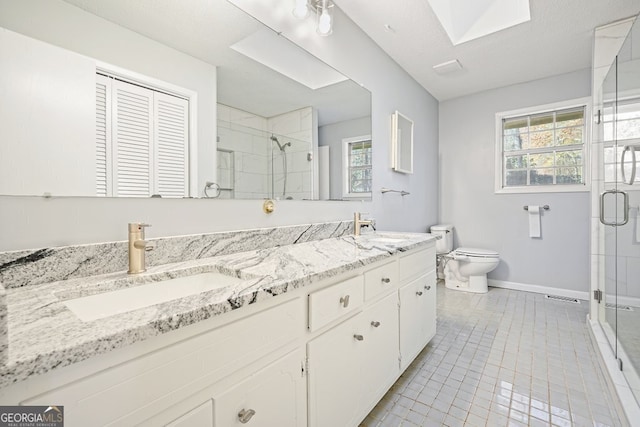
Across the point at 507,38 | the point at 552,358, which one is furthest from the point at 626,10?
the point at 552,358

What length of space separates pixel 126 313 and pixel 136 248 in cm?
41

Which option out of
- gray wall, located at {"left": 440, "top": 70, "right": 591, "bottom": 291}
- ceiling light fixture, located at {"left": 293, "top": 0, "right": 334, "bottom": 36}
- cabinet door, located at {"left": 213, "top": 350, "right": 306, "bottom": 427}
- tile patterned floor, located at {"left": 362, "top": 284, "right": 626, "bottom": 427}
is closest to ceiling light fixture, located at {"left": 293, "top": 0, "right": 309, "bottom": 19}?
ceiling light fixture, located at {"left": 293, "top": 0, "right": 334, "bottom": 36}

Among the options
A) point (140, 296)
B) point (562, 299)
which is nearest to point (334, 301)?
point (140, 296)

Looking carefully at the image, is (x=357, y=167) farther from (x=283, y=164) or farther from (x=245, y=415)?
(x=245, y=415)

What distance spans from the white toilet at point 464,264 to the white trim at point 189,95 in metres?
2.87

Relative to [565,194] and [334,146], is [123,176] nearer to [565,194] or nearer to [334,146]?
[334,146]

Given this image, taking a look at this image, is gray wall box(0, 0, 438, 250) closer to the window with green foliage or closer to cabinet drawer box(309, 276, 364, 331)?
cabinet drawer box(309, 276, 364, 331)

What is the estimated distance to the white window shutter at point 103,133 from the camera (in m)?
0.94

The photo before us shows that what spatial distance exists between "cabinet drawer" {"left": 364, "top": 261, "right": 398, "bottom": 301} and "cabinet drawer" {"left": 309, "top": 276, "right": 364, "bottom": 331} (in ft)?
0.18

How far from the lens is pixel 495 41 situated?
8.15 ft

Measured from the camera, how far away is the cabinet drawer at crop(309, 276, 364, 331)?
969 millimetres

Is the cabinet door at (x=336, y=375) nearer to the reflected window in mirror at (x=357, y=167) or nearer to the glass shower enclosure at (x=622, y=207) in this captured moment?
the reflected window in mirror at (x=357, y=167)

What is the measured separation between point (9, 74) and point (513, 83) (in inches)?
160

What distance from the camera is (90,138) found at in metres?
0.92
